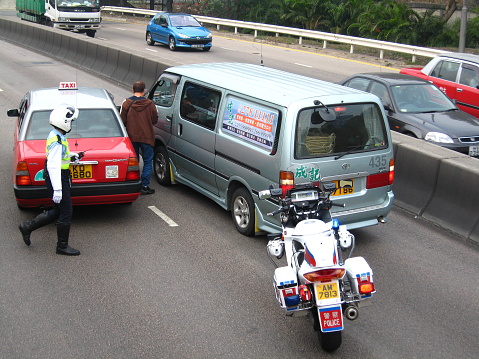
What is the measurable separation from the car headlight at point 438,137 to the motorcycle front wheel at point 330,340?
666 cm

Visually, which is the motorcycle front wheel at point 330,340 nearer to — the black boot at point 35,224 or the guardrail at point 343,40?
the black boot at point 35,224

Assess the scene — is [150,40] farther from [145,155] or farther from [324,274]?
[324,274]

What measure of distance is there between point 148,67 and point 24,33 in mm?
14027

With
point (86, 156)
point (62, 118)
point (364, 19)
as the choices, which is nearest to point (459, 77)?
point (86, 156)

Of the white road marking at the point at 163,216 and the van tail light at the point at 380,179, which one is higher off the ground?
the van tail light at the point at 380,179

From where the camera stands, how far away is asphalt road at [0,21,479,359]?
558cm

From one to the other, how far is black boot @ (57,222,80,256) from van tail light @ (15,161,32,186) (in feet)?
3.20

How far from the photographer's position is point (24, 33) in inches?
1190

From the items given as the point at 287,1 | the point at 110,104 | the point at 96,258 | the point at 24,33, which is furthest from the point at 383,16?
the point at 96,258

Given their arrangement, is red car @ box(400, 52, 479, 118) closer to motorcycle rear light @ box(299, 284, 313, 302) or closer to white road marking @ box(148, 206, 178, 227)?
white road marking @ box(148, 206, 178, 227)

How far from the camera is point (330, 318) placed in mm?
5086

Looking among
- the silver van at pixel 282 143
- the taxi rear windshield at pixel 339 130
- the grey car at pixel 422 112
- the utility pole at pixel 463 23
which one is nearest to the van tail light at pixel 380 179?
the silver van at pixel 282 143

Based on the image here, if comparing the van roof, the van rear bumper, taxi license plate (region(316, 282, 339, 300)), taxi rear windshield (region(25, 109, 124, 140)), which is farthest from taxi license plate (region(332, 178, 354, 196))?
taxi rear windshield (region(25, 109, 124, 140))

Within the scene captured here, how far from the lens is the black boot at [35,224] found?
295 inches
